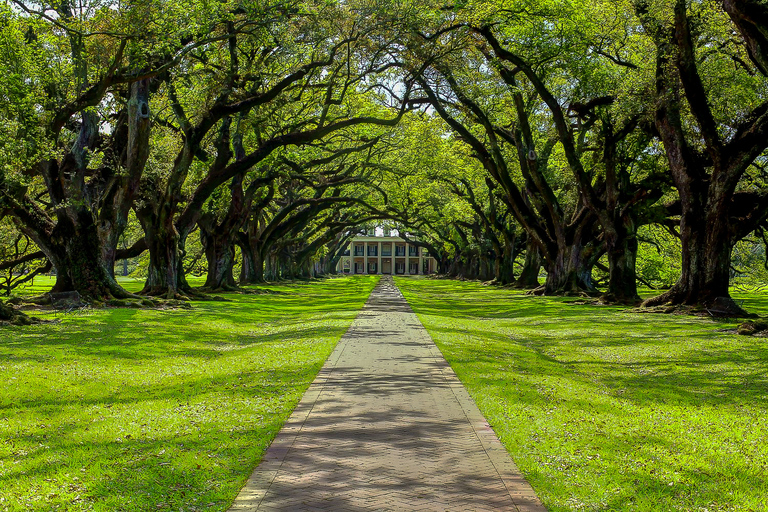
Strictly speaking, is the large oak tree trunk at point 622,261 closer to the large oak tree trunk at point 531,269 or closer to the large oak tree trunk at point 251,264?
the large oak tree trunk at point 531,269

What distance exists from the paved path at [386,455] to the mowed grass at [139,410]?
32 cm

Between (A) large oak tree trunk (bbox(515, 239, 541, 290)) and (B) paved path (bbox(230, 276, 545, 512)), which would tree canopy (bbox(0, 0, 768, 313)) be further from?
(B) paved path (bbox(230, 276, 545, 512))

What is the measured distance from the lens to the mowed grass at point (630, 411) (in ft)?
18.5

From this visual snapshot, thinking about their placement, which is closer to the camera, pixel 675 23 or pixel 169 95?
pixel 675 23

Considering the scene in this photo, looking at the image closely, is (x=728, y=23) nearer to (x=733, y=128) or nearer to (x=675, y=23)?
(x=675, y=23)

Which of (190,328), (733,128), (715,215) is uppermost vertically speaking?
(733,128)

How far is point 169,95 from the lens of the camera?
83.1 feet

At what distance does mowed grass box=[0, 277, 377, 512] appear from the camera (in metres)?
5.42

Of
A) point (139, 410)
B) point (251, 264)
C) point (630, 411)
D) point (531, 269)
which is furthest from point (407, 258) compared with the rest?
point (139, 410)

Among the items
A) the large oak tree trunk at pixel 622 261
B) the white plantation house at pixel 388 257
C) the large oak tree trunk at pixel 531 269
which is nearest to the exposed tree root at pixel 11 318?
the large oak tree trunk at pixel 622 261

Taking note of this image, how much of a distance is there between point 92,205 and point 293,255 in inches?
1615

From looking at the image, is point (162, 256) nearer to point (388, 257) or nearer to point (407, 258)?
point (407, 258)

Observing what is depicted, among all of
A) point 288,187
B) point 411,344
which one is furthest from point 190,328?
point 288,187

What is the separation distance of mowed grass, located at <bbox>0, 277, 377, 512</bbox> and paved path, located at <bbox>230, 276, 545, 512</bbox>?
323mm
